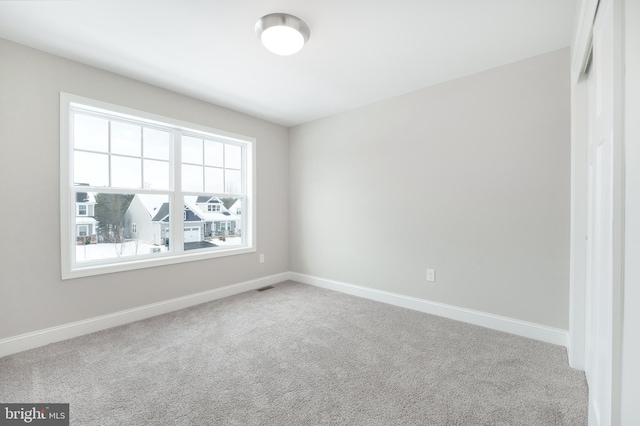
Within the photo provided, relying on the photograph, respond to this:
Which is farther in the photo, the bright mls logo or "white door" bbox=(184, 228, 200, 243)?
"white door" bbox=(184, 228, 200, 243)

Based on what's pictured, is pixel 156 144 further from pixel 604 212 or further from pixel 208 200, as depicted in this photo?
pixel 604 212

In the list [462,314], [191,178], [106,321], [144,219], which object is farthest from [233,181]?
[462,314]

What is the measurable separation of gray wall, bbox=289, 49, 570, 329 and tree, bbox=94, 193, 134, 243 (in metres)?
2.41

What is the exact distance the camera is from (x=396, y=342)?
7.95 feet

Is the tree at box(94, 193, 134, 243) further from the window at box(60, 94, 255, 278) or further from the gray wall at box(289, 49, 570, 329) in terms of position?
the gray wall at box(289, 49, 570, 329)

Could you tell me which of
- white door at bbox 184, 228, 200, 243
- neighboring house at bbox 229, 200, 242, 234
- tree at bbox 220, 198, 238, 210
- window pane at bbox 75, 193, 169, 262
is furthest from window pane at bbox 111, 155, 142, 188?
neighboring house at bbox 229, 200, 242, 234

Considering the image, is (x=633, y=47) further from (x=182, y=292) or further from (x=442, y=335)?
(x=182, y=292)

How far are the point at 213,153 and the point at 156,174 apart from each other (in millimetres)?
789

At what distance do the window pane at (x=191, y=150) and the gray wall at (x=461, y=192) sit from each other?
1624 millimetres

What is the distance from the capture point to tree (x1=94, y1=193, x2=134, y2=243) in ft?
9.18

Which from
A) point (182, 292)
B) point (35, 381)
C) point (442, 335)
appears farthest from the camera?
point (182, 292)

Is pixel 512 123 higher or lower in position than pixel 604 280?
higher

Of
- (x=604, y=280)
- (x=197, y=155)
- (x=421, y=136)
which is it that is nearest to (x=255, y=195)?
(x=197, y=155)

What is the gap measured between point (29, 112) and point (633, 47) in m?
3.66
